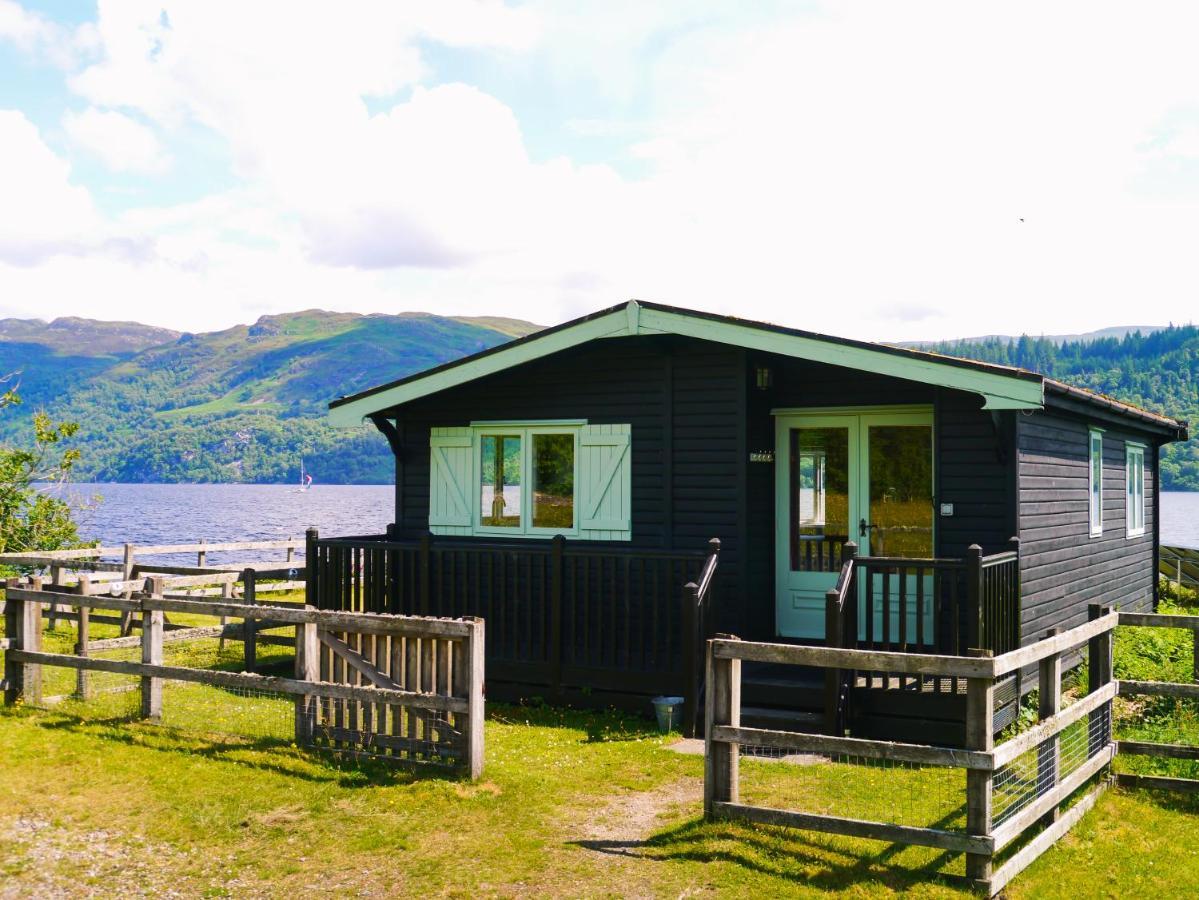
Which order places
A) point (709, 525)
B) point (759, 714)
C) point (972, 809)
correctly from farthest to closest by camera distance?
1. point (709, 525)
2. point (759, 714)
3. point (972, 809)

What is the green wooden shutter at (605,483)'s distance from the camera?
1162cm

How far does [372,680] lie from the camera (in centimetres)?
786

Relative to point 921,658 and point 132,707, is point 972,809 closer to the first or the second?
point 921,658

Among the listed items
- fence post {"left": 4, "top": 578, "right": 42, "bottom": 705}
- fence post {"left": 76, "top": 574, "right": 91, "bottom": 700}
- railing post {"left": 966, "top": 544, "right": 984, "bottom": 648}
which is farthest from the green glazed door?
fence post {"left": 4, "top": 578, "right": 42, "bottom": 705}

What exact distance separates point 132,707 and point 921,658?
22.9ft

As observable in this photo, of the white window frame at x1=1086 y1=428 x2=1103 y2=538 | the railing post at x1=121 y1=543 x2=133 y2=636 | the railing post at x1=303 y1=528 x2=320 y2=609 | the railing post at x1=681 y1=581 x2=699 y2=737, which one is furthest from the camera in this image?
the railing post at x1=121 y1=543 x2=133 y2=636

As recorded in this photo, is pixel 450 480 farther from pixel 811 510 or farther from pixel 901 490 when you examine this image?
pixel 901 490

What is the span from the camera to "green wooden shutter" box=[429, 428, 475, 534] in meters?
12.6

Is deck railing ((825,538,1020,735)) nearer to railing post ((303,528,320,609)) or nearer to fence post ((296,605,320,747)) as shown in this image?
fence post ((296,605,320,747))

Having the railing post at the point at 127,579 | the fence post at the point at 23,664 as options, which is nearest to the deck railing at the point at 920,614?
the fence post at the point at 23,664

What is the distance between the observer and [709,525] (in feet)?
36.6

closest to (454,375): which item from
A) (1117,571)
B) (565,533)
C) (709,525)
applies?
(565,533)

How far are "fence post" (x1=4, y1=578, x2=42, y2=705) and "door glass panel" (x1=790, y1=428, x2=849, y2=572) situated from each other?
7526 millimetres

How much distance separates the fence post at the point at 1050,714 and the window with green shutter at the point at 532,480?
5.69 m
